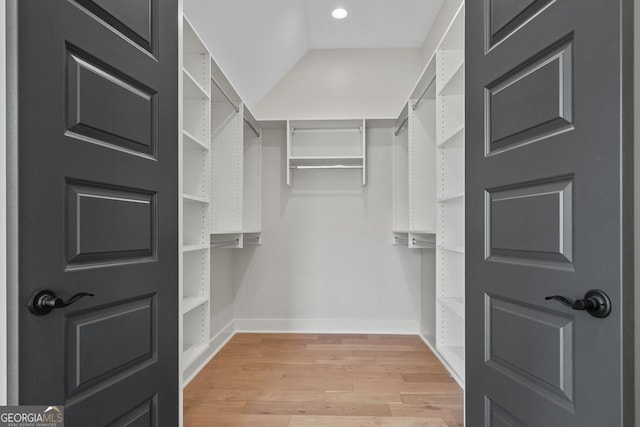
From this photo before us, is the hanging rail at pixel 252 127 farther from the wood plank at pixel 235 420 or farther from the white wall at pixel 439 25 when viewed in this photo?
the wood plank at pixel 235 420

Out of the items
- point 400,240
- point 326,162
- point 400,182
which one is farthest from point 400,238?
point 326,162

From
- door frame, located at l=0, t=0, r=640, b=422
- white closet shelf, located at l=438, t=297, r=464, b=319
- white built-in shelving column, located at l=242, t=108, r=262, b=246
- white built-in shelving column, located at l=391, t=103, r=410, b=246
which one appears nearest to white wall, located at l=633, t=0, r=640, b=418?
door frame, located at l=0, t=0, r=640, b=422

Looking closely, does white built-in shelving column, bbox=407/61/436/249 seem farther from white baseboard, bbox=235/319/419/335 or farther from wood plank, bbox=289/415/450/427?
wood plank, bbox=289/415/450/427

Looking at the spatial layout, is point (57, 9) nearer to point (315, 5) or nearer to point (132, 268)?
point (132, 268)

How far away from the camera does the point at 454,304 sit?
7.07ft

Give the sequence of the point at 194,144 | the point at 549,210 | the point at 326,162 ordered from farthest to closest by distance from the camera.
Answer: the point at 326,162
the point at 194,144
the point at 549,210

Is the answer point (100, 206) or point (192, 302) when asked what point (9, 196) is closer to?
point (100, 206)

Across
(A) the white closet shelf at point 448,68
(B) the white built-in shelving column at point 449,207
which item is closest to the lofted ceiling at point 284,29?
(B) the white built-in shelving column at point 449,207

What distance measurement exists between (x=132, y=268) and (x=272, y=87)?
10.0 feet

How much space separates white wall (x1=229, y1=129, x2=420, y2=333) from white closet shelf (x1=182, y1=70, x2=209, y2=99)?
160 cm

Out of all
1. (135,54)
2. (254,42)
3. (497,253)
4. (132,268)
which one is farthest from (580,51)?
(254,42)

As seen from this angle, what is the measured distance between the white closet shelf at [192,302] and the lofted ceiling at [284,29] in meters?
1.71

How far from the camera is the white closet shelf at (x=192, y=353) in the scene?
1.99 m

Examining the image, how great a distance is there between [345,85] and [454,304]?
2.55 metres
